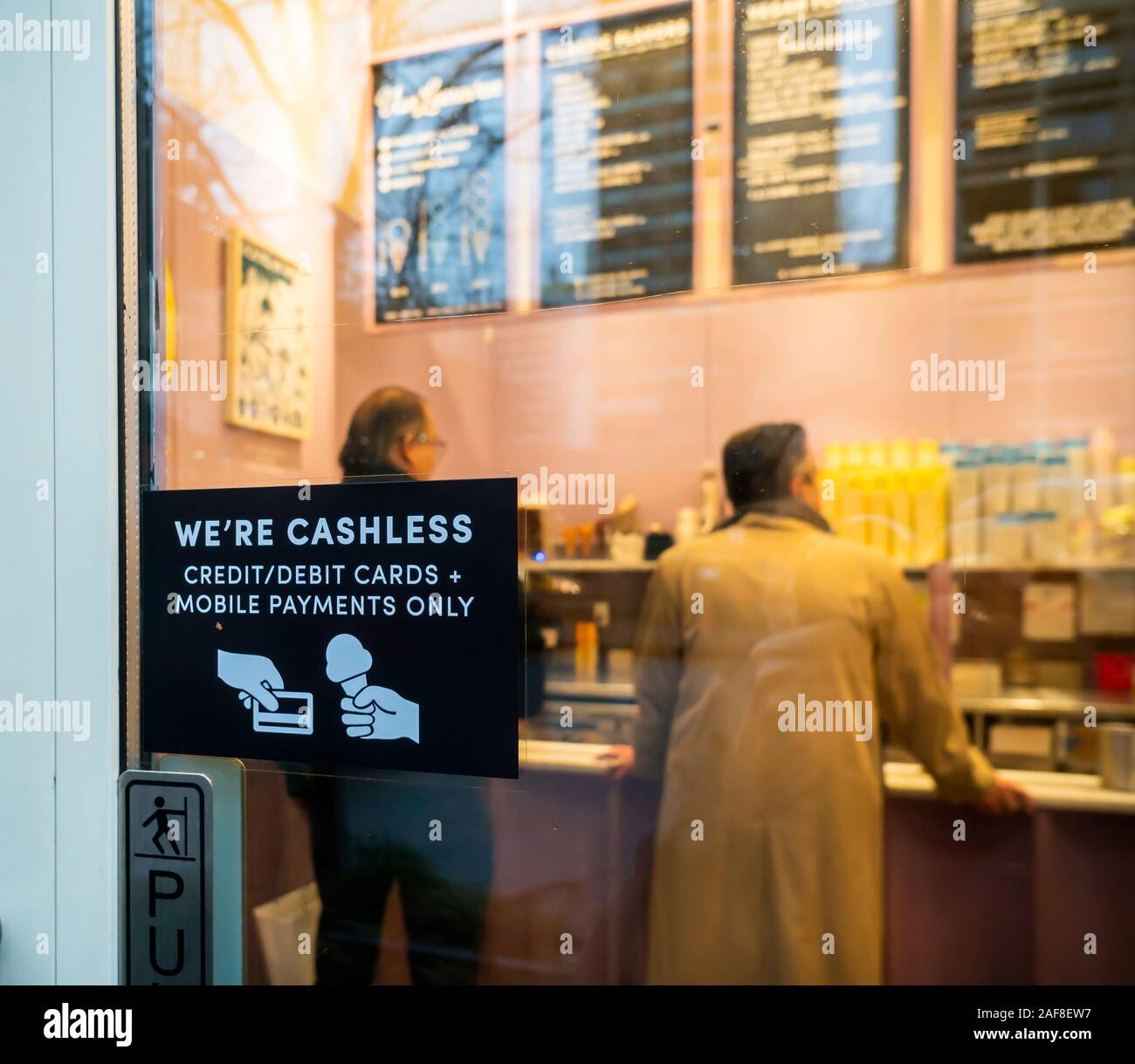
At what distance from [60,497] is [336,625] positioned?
1.52ft

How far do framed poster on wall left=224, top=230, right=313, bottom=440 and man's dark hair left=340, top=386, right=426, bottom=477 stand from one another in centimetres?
9

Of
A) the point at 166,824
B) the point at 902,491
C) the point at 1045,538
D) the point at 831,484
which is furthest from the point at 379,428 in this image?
the point at 1045,538

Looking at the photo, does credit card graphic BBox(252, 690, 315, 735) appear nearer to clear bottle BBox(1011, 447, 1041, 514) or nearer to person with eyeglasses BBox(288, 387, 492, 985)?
person with eyeglasses BBox(288, 387, 492, 985)

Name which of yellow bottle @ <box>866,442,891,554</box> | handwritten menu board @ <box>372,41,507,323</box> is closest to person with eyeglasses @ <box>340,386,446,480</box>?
handwritten menu board @ <box>372,41,507,323</box>

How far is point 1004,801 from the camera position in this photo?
1.57m

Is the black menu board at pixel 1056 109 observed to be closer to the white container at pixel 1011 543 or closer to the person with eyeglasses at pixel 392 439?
the white container at pixel 1011 543

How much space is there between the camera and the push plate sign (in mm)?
990

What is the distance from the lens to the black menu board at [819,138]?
111cm

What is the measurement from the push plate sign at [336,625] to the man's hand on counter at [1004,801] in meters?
1.09

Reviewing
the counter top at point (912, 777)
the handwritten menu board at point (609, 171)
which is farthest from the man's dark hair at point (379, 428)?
the counter top at point (912, 777)

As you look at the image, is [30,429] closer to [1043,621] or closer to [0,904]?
[0,904]

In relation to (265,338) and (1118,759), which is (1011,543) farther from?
(265,338)
